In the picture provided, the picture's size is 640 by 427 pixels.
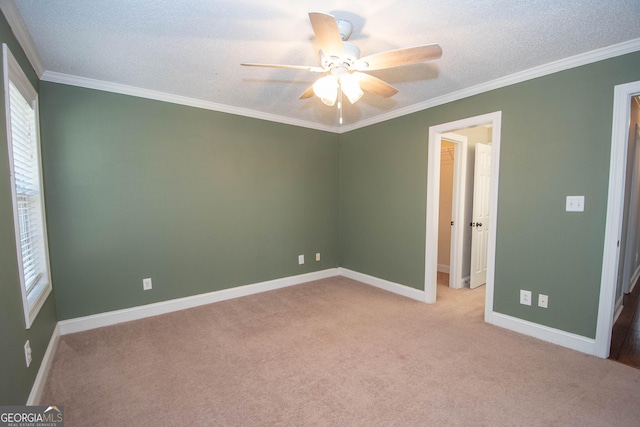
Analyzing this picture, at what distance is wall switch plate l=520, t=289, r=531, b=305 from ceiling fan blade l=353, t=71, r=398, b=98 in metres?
2.16

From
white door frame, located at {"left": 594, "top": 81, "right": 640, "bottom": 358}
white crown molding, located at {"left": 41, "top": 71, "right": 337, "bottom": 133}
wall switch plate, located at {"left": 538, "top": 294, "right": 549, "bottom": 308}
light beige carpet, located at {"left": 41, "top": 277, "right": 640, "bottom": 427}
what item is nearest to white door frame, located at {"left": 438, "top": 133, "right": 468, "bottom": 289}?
light beige carpet, located at {"left": 41, "top": 277, "right": 640, "bottom": 427}

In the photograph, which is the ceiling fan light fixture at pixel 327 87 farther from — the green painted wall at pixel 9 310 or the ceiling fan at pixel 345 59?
the green painted wall at pixel 9 310

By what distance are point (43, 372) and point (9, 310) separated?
75cm

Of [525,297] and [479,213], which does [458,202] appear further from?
[525,297]

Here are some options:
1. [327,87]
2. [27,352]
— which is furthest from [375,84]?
[27,352]

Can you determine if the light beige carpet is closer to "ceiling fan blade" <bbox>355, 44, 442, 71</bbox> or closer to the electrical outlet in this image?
the electrical outlet

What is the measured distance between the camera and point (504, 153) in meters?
2.66

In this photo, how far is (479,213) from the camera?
3.89 m

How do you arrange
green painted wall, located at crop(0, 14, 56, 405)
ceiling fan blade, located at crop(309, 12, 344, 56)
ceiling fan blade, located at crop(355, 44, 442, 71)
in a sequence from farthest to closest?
ceiling fan blade, located at crop(355, 44, 442, 71) → green painted wall, located at crop(0, 14, 56, 405) → ceiling fan blade, located at crop(309, 12, 344, 56)

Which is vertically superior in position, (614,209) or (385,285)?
(614,209)

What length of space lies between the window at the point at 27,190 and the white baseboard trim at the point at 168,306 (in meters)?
0.51

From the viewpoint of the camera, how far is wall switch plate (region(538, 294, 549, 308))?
8.10ft

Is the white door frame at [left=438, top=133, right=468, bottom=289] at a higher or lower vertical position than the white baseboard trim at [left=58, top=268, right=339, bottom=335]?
higher

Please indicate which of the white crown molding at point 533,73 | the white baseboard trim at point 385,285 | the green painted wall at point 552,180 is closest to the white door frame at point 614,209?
the green painted wall at point 552,180
